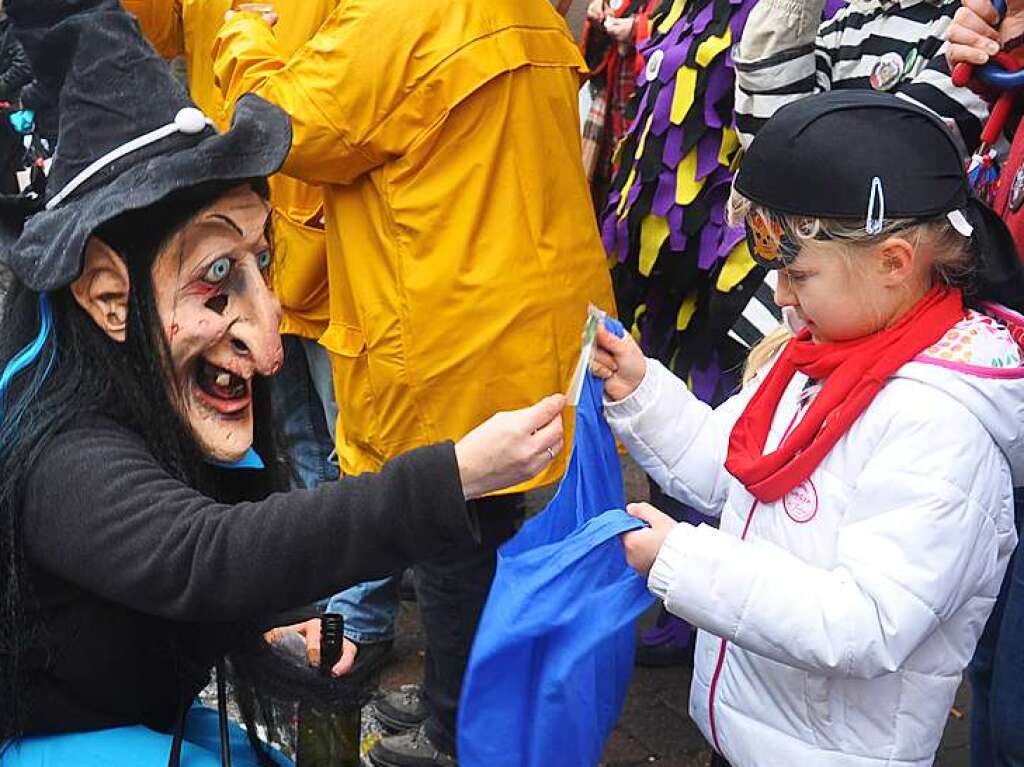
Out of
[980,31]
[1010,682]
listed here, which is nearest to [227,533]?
[1010,682]

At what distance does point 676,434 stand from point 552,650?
497 mm

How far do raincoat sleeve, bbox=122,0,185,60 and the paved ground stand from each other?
1.94 m

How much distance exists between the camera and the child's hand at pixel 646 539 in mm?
1791

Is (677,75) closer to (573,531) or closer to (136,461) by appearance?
(573,531)

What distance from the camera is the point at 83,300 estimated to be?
1683 mm

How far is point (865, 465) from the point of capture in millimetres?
1796

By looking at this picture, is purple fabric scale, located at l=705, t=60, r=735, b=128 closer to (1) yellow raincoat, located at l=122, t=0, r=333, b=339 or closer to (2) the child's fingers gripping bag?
(1) yellow raincoat, located at l=122, t=0, r=333, b=339

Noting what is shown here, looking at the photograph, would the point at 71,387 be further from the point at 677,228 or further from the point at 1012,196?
the point at 677,228

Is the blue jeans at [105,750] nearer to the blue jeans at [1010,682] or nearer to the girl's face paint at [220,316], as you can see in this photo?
the girl's face paint at [220,316]

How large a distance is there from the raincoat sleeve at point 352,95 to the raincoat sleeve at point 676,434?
84cm

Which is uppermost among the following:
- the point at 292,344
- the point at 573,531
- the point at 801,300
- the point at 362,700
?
the point at 801,300

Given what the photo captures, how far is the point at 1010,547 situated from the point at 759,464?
392 mm

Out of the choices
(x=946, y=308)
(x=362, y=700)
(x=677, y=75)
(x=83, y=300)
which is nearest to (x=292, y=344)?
(x=677, y=75)

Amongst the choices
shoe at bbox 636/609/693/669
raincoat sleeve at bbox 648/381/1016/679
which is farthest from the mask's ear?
shoe at bbox 636/609/693/669
